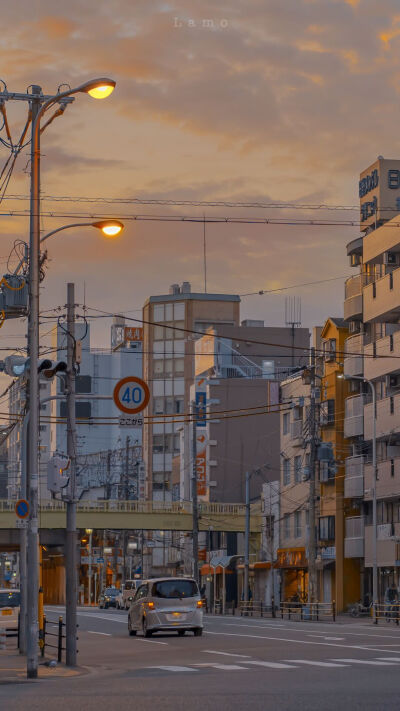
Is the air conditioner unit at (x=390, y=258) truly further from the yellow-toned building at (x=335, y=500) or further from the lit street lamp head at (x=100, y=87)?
the lit street lamp head at (x=100, y=87)

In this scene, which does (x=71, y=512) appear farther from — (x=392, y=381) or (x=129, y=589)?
(x=129, y=589)

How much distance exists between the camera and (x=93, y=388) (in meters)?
163

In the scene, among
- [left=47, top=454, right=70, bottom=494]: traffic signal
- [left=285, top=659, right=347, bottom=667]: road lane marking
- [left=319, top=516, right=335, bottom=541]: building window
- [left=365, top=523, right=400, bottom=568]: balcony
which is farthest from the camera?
[left=319, top=516, right=335, bottom=541]: building window

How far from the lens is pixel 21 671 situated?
2294 cm

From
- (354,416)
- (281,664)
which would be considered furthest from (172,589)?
(354,416)

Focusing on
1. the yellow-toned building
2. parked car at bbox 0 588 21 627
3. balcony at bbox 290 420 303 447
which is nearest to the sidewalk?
parked car at bbox 0 588 21 627

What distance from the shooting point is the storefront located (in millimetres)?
75562

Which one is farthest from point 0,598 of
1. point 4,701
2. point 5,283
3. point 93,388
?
point 93,388

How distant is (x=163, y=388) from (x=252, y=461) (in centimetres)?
3964

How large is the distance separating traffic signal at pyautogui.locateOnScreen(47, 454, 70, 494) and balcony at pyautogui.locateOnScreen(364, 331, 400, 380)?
121ft

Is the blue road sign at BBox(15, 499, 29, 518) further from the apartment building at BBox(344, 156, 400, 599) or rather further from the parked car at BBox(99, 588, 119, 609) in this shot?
the parked car at BBox(99, 588, 119, 609)

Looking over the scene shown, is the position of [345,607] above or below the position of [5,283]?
below

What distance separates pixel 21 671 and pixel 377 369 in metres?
44.0

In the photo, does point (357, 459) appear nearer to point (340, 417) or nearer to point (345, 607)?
point (340, 417)
